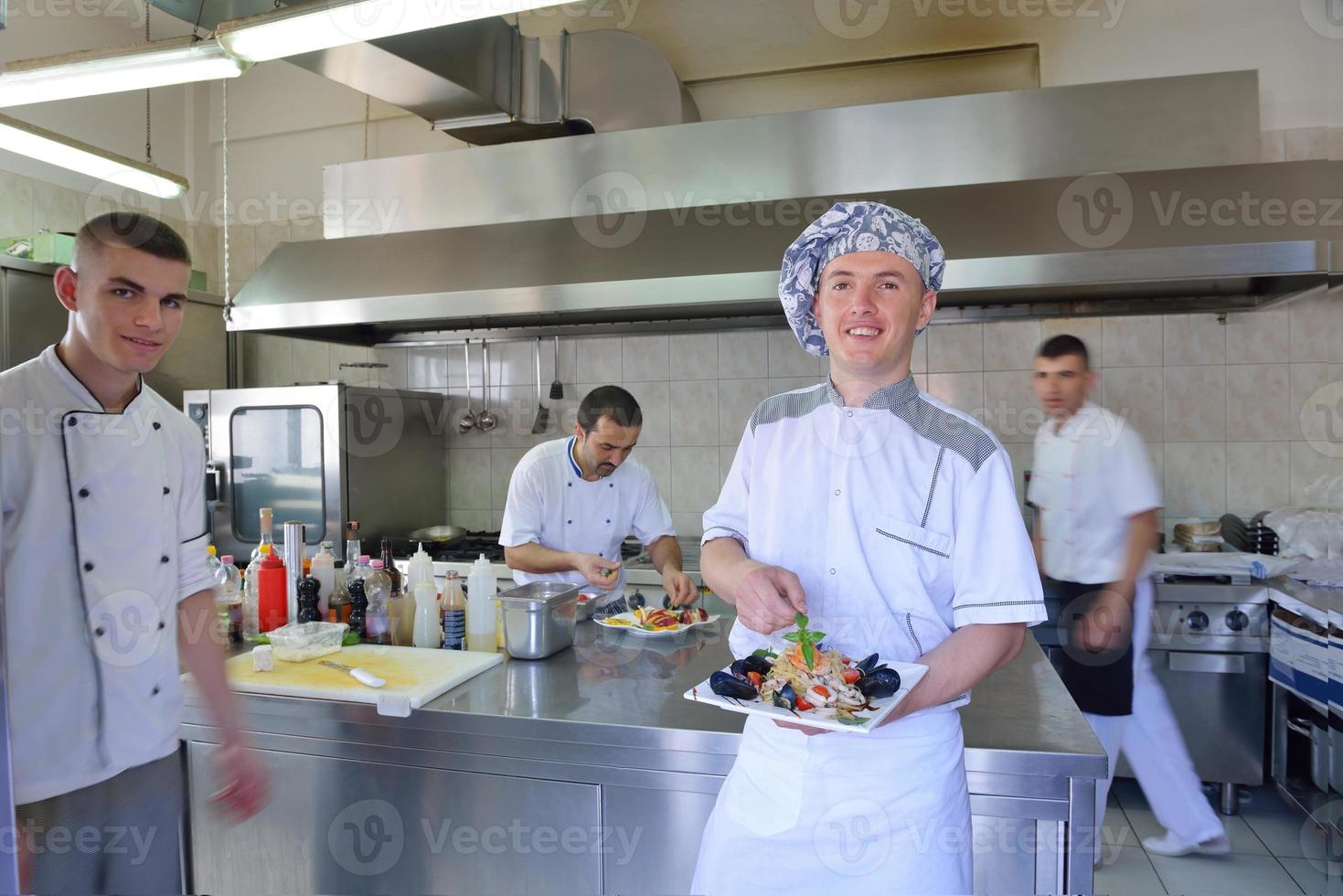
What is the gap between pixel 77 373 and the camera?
158cm

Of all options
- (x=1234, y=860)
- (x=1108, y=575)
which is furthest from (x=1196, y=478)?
(x=1234, y=860)

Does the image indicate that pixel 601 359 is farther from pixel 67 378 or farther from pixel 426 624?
pixel 67 378

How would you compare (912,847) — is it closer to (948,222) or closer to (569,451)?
(569,451)

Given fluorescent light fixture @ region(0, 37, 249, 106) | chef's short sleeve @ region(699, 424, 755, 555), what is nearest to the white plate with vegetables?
chef's short sleeve @ region(699, 424, 755, 555)

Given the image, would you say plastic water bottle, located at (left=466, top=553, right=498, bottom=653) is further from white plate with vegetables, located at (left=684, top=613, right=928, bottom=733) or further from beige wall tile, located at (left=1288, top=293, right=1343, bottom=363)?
beige wall tile, located at (left=1288, top=293, right=1343, bottom=363)

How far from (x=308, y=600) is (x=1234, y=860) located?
3413mm

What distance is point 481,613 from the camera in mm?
2305

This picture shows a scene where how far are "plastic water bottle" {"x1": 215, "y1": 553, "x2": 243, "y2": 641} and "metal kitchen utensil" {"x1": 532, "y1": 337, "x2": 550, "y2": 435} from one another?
238 centimetres

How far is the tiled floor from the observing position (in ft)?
9.42

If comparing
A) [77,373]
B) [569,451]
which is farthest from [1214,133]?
[77,373]

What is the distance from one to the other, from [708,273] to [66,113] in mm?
3829

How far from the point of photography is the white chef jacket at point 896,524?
1394mm

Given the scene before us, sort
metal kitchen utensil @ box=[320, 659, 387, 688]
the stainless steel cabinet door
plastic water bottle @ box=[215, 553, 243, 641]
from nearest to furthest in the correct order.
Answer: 1. the stainless steel cabinet door
2. metal kitchen utensil @ box=[320, 659, 387, 688]
3. plastic water bottle @ box=[215, 553, 243, 641]

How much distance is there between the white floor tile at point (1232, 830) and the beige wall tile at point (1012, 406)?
171 centimetres
